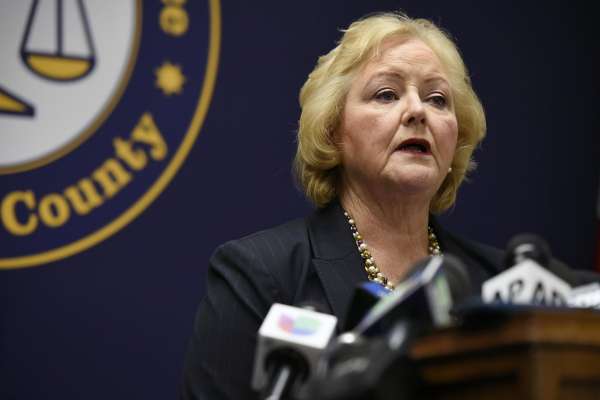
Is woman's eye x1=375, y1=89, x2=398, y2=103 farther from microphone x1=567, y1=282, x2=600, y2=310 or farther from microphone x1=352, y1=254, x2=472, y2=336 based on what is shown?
microphone x1=352, y1=254, x2=472, y2=336

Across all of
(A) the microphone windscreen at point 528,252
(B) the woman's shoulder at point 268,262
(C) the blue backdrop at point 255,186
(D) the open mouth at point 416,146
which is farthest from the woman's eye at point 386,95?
(A) the microphone windscreen at point 528,252

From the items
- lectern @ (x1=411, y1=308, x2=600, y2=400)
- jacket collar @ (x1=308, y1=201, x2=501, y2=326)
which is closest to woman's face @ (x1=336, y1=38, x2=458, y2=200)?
jacket collar @ (x1=308, y1=201, x2=501, y2=326)

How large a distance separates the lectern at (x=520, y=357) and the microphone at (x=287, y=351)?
12.3 inches

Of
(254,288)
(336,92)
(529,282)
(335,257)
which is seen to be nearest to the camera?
(529,282)

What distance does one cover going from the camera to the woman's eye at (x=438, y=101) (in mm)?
2343

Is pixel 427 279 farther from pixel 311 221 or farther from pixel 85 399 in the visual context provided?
pixel 85 399

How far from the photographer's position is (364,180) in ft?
7.58

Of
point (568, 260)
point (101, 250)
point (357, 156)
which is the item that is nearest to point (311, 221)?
point (357, 156)

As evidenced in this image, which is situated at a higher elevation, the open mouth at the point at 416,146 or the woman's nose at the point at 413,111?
the woman's nose at the point at 413,111

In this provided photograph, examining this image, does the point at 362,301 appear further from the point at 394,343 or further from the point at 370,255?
the point at 370,255

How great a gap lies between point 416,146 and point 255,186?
0.87m

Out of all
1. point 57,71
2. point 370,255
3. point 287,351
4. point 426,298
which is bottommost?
point 370,255

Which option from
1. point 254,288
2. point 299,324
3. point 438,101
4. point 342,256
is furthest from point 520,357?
point 438,101

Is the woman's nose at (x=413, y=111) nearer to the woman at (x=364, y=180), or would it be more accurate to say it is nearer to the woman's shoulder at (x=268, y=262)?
the woman at (x=364, y=180)
